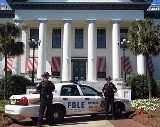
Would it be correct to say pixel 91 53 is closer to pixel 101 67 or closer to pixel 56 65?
pixel 101 67

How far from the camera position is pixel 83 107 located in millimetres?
12477

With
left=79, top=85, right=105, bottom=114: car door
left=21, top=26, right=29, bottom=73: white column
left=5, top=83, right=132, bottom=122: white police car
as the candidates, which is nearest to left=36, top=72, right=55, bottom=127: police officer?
left=5, top=83, right=132, bottom=122: white police car

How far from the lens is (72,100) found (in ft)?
39.8

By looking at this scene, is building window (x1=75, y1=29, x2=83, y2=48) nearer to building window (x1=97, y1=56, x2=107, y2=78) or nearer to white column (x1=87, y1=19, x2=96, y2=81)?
building window (x1=97, y1=56, x2=107, y2=78)

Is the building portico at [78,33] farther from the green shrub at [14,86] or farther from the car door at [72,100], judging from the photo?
the car door at [72,100]

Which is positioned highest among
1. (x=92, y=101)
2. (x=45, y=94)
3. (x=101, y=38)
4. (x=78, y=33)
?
(x=78, y=33)

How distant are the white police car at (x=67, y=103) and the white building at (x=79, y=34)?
2208 centimetres

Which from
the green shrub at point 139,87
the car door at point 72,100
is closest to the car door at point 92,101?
the car door at point 72,100

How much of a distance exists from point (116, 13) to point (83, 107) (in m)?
26.8

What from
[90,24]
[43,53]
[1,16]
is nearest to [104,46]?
[90,24]

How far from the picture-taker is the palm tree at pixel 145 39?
80.0ft

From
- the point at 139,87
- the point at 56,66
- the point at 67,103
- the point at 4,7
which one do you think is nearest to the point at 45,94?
the point at 67,103

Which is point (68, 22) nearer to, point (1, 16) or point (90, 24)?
point (90, 24)

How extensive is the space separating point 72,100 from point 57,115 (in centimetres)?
93
